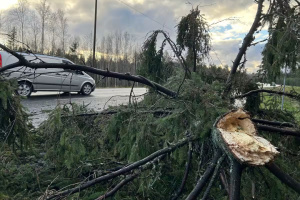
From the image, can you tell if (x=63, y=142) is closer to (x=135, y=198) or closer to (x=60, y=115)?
(x=60, y=115)

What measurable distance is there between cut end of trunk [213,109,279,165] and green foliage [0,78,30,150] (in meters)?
1.67

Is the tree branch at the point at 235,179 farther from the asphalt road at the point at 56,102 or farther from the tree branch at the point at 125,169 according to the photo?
the asphalt road at the point at 56,102

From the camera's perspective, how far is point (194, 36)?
3486mm

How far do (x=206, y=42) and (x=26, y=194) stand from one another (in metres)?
2.74

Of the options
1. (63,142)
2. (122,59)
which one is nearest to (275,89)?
(63,142)

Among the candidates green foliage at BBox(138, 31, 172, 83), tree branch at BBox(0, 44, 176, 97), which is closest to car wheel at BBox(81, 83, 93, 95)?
green foliage at BBox(138, 31, 172, 83)

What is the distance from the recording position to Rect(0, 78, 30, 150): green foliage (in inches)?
80.7

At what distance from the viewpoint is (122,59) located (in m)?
26.8

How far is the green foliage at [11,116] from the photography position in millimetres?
2049

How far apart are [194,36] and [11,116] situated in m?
2.45

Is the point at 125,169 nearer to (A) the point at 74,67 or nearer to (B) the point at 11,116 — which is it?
(A) the point at 74,67

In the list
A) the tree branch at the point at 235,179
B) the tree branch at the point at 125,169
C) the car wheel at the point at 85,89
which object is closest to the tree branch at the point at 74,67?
the tree branch at the point at 125,169

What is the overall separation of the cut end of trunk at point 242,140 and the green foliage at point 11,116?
1.67 metres

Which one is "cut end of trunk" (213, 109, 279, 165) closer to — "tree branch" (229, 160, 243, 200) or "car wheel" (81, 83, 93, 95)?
"tree branch" (229, 160, 243, 200)
